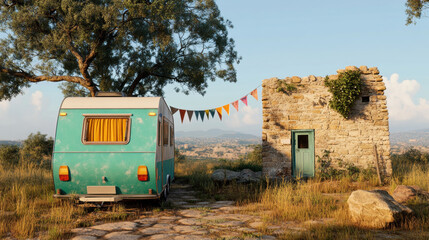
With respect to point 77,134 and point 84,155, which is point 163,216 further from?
point 77,134

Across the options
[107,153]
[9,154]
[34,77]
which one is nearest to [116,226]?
[107,153]

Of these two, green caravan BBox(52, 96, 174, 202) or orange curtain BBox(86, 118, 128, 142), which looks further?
orange curtain BBox(86, 118, 128, 142)

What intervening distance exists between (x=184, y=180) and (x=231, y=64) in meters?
6.34

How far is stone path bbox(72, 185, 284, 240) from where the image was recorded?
5.20m

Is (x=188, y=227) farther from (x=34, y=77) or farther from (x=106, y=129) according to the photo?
(x=34, y=77)

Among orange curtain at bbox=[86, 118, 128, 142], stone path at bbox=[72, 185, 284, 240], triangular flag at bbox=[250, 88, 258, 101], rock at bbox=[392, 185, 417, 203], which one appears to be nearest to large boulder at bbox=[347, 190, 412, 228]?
stone path at bbox=[72, 185, 284, 240]

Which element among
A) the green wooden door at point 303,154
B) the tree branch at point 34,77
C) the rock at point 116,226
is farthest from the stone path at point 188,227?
the tree branch at point 34,77

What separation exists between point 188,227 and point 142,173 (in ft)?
4.93

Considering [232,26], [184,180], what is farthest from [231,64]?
[184,180]

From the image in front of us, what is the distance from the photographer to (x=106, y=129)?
6961 mm

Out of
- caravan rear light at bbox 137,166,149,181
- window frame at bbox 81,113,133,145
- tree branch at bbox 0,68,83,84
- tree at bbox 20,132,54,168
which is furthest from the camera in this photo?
tree at bbox 20,132,54,168

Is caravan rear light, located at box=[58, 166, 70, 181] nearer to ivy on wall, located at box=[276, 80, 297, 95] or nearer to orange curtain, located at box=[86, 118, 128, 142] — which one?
orange curtain, located at box=[86, 118, 128, 142]

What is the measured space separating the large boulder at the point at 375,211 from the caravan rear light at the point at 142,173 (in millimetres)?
3919

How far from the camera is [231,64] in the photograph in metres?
16.2
